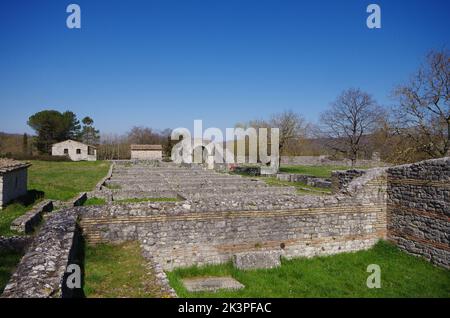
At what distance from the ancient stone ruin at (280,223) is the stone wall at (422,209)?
0.03m

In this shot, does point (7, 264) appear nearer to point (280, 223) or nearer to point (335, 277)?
point (280, 223)

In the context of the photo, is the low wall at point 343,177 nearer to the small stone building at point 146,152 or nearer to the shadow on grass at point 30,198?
the shadow on grass at point 30,198

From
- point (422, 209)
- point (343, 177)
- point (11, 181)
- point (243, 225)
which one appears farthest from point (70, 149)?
point (422, 209)

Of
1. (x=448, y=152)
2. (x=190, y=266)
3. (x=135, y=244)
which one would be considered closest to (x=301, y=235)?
(x=190, y=266)

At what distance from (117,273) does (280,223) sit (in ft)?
16.8

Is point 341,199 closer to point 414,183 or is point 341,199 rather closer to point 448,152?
point 414,183

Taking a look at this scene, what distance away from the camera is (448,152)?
56.9 feet

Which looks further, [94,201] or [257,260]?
[94,201]

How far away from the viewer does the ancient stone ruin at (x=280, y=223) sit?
8.41m

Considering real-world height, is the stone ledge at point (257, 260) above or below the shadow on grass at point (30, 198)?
below

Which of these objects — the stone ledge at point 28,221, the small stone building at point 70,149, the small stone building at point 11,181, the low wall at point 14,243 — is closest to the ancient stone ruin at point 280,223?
the low wall at point 14,243

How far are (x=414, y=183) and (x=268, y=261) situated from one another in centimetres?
539

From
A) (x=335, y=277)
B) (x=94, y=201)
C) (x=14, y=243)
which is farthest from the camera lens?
(x=94, y=201)

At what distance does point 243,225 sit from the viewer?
31.0 feet
